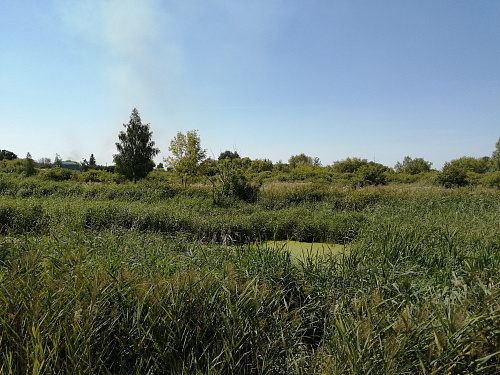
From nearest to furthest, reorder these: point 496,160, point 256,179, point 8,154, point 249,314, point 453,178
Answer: point 249,314
point 453,178
point 256,179
point 496,160
point 8,154

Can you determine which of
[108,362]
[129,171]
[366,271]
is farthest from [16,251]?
[129,171]

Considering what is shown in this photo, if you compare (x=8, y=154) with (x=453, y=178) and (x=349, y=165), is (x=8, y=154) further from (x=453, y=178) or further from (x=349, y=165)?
(x=453, y=178)

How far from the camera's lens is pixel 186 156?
16.3m

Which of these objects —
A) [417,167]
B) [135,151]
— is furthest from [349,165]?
[135,151]

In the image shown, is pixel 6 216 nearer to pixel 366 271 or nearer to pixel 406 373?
pixel 366 271

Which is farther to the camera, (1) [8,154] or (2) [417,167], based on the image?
(1) [8,154]

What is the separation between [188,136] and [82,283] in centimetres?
1461

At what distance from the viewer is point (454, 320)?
204 cm

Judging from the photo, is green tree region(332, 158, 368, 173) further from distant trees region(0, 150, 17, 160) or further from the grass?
distant trees region(0, 150, 17, 160)

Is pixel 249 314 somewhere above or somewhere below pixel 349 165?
below

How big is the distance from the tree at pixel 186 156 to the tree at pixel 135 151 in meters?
8.51

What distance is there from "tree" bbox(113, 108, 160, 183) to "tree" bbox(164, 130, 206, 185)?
27.9ft

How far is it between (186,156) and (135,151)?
10305 mm

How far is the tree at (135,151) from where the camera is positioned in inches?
957
